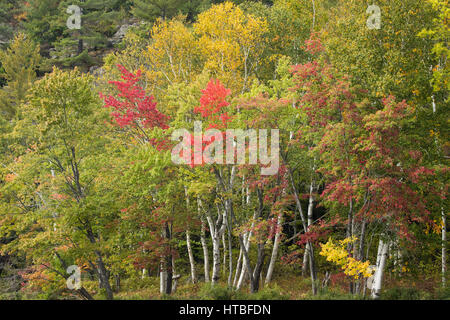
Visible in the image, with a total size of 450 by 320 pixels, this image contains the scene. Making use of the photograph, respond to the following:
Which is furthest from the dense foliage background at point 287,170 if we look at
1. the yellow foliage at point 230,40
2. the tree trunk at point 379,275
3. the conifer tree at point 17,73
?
the conifer tree at point 17,73

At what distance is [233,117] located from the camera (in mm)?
13203

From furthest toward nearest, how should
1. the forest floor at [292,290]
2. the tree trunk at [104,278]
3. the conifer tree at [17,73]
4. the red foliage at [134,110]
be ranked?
the conifer tree at [17,73] → the red foliage at [134,110] → the tree trunk at [104,278] → the forest floor at [292,290]

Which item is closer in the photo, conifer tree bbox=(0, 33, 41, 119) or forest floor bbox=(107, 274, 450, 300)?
forest floor bbox=(107, 274, 450, 300)

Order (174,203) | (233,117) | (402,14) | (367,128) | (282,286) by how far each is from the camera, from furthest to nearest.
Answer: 1. (282,286)
2. (174,203)
3. (233,117)
4. (402,14)
5. (367,128)

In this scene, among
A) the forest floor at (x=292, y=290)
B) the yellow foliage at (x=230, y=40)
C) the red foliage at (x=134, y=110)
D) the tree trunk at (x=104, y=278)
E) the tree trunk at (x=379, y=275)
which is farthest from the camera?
the yellow foliage at (x=230, y=40)

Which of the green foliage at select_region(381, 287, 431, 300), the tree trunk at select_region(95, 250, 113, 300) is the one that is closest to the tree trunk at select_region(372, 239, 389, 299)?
the green foliage at select_region(381, 287, 431, 300)

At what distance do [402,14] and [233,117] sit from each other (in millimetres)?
6188

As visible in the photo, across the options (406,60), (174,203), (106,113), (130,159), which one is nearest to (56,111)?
(106,113)

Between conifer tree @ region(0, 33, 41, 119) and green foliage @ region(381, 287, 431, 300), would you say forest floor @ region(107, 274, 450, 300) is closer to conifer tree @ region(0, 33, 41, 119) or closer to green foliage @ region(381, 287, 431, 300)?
green foliage @ region(381, 287, 431, 300)

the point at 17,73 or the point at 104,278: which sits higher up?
the point at 17,73

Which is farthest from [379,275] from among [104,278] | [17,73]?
[17,73]

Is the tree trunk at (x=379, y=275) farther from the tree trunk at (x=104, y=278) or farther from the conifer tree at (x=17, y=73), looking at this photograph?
the conifer tree at (x=17, y=73)

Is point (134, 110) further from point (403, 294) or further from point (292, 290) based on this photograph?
point (403, 294)
